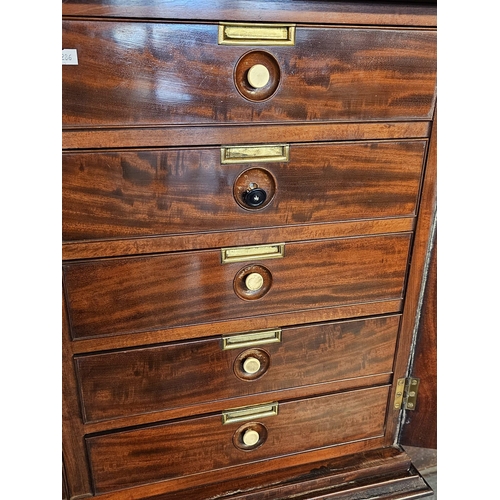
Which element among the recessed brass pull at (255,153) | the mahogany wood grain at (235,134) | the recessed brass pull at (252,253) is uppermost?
the mahogany wood grain at (235,134)

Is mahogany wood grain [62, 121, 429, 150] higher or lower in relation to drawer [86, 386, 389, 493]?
higher

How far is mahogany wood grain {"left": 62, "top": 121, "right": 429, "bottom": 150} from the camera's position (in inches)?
27.0

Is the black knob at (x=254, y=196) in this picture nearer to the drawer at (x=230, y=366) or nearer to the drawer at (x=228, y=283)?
the drawer at (x=228, y=283)

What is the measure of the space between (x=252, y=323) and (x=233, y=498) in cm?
33

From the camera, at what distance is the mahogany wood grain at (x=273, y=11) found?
630 mm

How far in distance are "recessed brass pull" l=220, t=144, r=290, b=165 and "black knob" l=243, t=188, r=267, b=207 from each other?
0.04m

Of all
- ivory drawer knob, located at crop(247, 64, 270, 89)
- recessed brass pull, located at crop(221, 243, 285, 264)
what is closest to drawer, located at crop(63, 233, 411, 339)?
recessed brass pull, located at crop(221, 243, 285, 264)

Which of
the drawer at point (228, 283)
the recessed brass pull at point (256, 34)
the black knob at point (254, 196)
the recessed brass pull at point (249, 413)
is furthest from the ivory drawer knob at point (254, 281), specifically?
the recessed brass pull at point (256, 34)

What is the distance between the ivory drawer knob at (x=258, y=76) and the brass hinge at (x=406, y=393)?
1.93 feet

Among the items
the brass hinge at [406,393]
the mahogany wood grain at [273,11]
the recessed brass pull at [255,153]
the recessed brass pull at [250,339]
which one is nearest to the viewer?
the mahogany wood grain at [273,11]

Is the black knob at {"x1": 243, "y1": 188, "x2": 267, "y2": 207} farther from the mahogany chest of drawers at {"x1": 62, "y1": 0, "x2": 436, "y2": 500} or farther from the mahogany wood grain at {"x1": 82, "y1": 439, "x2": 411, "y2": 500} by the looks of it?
the mahogany wood grain at {"x1": 82, "y1": 439, "x2": 411, "y2": 500}

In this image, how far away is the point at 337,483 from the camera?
992mm

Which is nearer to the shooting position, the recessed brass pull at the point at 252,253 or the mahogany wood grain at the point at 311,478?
the recessed brass pull at the point at 252,253

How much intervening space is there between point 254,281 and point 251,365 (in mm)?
Answer: 151
